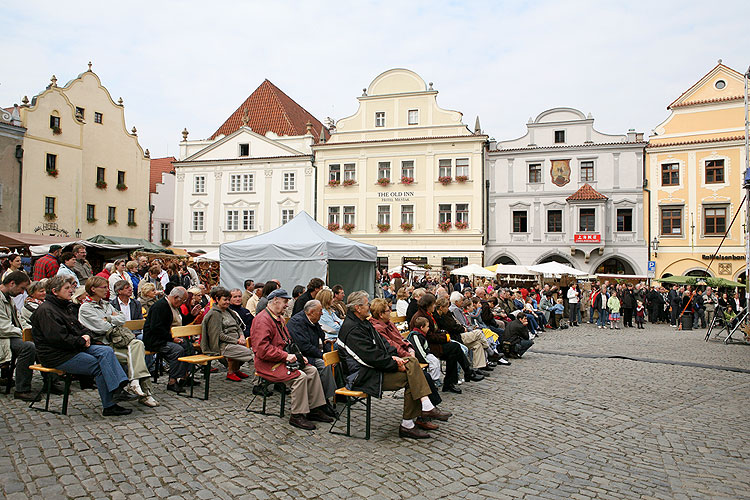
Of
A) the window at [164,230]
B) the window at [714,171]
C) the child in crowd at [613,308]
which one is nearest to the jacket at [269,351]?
the child in crowd at [613,308]

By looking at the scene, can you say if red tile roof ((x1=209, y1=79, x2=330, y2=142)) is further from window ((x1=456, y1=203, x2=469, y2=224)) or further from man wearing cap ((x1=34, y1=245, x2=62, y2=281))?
man wearing cap ((x1=34, y1=245, x2=62, y2=281))

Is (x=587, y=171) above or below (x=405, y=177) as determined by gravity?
above

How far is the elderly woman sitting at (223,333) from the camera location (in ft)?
24.1

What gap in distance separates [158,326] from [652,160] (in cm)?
3144

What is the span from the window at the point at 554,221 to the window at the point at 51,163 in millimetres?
29438

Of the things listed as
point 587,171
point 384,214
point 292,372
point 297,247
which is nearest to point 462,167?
point 384,214

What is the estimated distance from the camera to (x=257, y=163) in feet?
119

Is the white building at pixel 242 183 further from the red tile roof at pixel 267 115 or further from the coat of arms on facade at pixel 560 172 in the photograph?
the coat of arms on facade at pixel 560 172

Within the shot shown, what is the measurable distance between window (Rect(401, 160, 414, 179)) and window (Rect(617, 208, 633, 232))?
12383 mm

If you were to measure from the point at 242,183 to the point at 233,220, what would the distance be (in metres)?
2.58

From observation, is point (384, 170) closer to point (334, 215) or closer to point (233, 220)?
point (334, 215)

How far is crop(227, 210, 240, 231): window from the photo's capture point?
36750 mm

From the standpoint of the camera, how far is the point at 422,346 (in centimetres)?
A: 748

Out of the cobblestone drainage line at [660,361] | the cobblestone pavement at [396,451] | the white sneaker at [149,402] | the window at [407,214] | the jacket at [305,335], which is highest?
the window at [407,214]
